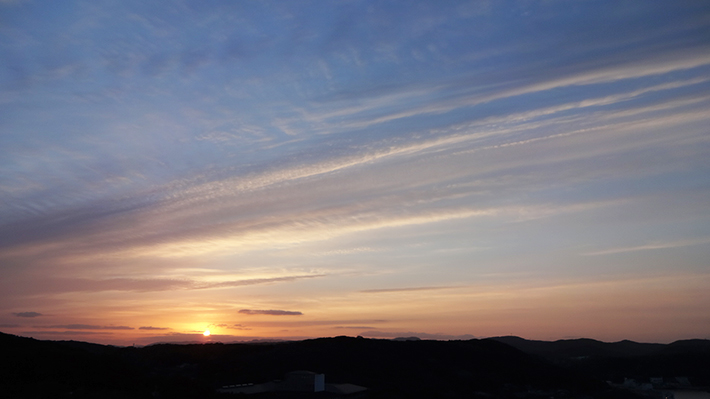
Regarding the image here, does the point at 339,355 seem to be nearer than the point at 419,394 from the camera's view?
No

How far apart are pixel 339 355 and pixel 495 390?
35.7 metres

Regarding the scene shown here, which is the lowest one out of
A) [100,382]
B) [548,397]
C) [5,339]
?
[548,397]

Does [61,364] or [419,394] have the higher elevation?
[61,364]

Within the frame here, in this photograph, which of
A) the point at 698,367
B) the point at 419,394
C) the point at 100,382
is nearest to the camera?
the point at 100,382

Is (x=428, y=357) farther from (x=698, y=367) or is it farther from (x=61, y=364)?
(x=698, y=367)

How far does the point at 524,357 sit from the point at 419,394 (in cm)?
7410

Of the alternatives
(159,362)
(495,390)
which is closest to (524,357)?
(495,390)

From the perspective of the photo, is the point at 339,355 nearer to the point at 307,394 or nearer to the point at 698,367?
the point at 307,394

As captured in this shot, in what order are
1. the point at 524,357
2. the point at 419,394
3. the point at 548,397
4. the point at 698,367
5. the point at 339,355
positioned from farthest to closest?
1. the point at 698,367
2. the point at 524,357
3. the point at 339,355
4. the point at 548,397
5. the point at 419,394

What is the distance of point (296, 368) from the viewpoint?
109 metres

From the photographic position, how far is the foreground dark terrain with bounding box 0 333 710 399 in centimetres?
6278

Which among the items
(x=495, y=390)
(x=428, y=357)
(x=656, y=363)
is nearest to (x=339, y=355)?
(x=428, y=357)

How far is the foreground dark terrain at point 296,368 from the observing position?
6278 cm

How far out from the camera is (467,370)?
125 metres
